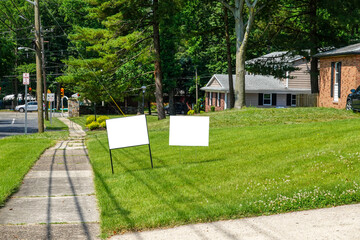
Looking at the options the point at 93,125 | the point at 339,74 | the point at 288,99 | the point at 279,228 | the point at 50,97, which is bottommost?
the point at 279,228

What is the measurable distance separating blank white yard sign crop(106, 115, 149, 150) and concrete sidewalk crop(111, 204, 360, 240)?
4.43 m

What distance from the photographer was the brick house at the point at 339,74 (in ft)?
88.6

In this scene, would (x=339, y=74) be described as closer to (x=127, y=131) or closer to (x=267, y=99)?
(x=127, y=131)

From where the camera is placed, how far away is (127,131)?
11.8m

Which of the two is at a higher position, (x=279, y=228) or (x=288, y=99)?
(x=288, y=99)

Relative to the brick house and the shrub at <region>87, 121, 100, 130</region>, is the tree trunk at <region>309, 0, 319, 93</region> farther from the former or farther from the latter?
the shrub at <region>87, 121, 100, 130</region>

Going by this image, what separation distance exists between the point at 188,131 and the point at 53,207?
162 inches

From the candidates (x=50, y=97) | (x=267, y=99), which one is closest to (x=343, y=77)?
(x=267, y=99)

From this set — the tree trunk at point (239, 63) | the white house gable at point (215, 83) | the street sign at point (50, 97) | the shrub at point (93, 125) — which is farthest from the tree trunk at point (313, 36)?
the street sign at point (50, 97)

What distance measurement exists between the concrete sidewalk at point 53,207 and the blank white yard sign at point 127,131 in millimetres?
1253

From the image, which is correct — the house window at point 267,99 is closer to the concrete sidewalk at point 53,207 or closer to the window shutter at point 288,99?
the window shutter at point 288,99

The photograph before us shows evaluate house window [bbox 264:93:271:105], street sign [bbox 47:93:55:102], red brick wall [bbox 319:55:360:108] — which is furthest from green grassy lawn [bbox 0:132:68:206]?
house window [bbox 264:93:271:105]

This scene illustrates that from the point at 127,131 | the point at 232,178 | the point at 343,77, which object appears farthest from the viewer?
the point at 343,77

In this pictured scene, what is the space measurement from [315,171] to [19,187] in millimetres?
6611
